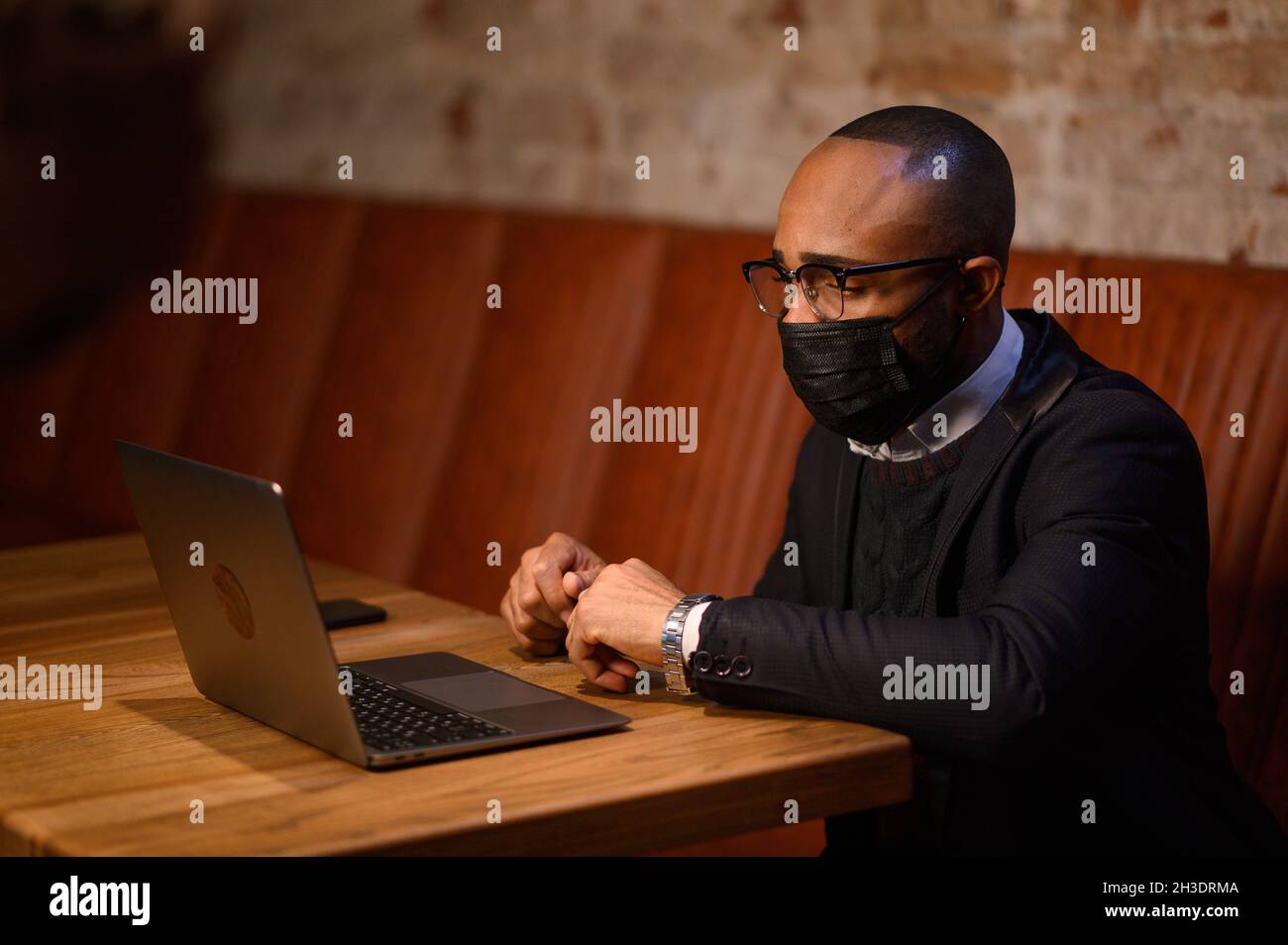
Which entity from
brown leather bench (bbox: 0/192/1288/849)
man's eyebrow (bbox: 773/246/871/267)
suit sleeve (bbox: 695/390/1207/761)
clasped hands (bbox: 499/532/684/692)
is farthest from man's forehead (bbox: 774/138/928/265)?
brown leather bench (bbox: 0/192/1288/849)

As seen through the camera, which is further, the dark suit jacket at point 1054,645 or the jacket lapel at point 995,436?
the jacket lapel at point 995,436

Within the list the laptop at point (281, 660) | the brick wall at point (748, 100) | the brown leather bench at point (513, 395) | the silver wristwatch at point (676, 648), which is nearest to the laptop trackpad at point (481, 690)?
the laptop at point (281, 660)

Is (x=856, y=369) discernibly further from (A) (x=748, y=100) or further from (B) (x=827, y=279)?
(A) (x=748, y=100)

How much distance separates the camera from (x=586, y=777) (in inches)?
53.6

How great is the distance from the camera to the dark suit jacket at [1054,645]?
149cm

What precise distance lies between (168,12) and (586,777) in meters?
3.62

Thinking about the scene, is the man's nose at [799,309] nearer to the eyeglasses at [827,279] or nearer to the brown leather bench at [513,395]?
the eyeglasses at [827,279]

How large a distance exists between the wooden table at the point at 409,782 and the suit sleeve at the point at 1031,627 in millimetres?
39

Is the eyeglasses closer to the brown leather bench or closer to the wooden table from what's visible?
the wooden table

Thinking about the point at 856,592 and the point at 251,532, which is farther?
the point at 856,592

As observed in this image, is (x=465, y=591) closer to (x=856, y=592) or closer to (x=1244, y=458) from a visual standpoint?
(x=856, y=592)

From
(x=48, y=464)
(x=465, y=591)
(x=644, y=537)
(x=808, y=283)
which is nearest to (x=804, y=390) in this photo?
(x=808, y=283)

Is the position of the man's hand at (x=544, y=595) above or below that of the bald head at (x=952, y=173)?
below

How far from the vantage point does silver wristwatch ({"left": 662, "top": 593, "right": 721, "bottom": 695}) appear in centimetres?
157
